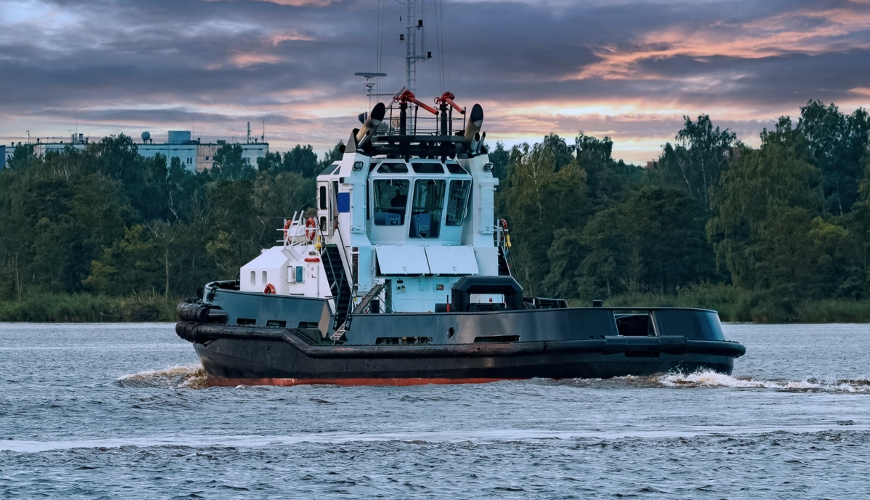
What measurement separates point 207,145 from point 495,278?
177 meters

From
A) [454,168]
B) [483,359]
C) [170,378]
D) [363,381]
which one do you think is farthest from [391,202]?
[170,378]

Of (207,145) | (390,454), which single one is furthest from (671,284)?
(207,145)

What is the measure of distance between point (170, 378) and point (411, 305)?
8.87m

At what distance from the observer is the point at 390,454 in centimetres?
1889

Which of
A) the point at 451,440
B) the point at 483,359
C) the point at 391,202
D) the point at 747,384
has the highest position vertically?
the point at 391,202

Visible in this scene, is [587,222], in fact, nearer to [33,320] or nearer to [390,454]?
[33,320]

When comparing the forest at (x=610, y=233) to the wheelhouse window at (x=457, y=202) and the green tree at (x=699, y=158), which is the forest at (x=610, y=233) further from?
the wheelhouse window at (x=457, y=202)

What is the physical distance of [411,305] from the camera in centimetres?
2691

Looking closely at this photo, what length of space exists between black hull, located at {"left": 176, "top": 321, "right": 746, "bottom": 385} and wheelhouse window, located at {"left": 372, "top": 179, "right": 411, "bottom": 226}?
3202 mm

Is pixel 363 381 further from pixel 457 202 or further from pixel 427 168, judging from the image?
pixel 427 168

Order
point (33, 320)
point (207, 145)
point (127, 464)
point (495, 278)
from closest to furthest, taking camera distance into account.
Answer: point (127, 464) < point (495, 278) < point (33, 320) < point (207, 145)

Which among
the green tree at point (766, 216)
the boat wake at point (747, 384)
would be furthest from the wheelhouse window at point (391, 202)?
the green tree at point (766, 216)

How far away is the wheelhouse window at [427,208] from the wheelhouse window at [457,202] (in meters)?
0.20

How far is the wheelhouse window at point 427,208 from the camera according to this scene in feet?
91.8
